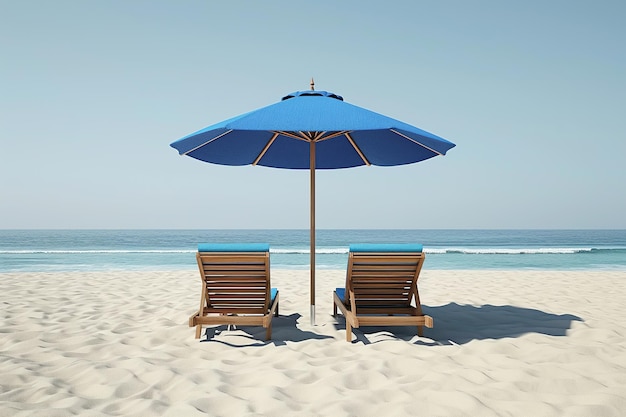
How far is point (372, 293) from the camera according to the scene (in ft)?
13.9

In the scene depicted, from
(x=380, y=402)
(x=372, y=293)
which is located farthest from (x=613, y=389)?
(x=372, y=293)

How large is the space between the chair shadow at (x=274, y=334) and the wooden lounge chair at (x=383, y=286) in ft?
1.47

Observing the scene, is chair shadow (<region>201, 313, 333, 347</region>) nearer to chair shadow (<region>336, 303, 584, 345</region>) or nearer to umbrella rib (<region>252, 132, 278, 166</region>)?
chair shadow (<region>336, 303, 584, 345</region>)

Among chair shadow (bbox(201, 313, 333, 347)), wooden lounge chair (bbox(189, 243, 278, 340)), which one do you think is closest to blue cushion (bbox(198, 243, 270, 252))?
wooden lounge chair (bbox(189, 243, 278, 340))

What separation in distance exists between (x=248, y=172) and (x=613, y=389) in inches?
1778

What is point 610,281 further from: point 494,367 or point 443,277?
point 494,367

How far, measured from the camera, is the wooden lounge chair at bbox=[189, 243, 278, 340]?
3.89 metres

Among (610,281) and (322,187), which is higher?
(322,187)

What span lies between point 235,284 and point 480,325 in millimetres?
2635

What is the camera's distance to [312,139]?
468cm

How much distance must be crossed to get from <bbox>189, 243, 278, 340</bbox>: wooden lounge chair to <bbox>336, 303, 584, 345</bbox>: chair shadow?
0.93m

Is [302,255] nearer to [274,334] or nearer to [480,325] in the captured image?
[480,325]

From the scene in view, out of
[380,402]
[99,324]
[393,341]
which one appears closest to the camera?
[380,402]

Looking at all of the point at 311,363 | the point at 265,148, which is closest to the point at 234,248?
the point at 311,363
